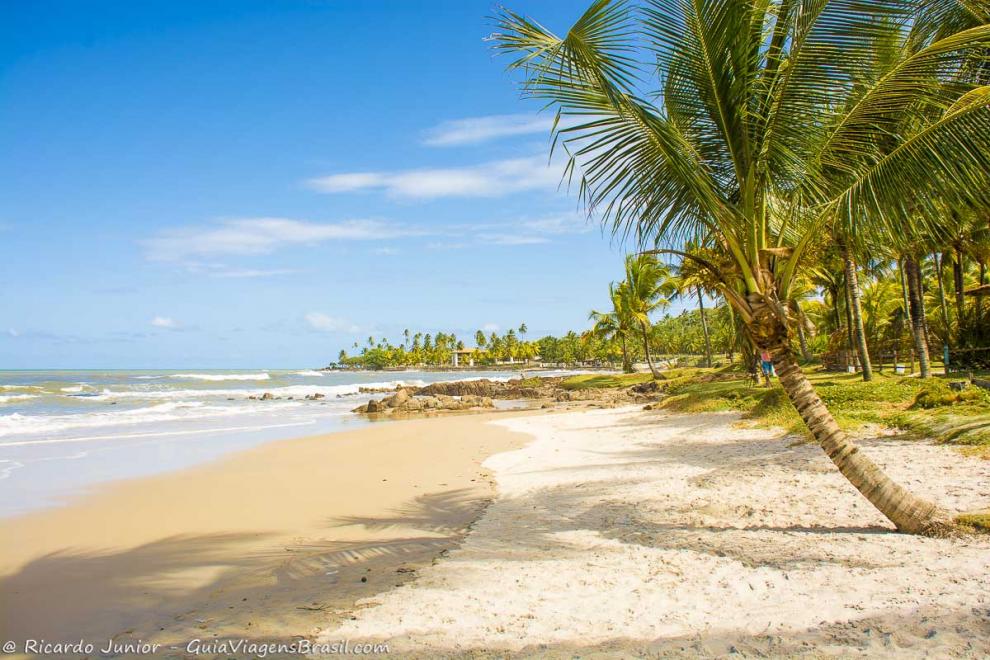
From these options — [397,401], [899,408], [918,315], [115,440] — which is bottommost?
[115,440]

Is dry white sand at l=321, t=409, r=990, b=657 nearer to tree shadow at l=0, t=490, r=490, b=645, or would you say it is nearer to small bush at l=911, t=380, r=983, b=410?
tree shadow at l=0, t=490, r=490, b=645

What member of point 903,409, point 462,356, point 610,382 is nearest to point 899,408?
point 903,409

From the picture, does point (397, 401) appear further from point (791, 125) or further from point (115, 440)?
point (791, 125)

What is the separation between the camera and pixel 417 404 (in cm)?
2895

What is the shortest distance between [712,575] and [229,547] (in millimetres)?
5119

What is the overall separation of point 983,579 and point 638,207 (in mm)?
4009

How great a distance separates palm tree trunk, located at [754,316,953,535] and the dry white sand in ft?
0.70

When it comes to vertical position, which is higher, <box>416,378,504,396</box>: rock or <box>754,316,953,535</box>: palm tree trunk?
<box>754,316,953,535</box>: palm tree trunk

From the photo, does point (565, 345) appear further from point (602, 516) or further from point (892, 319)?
point (602, 516)

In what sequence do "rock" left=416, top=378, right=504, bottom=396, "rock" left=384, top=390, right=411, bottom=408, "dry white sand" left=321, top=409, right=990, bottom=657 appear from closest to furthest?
"dry white sand" left=321, top=409, right=990, bottom=657 → "rock" left=384, top=390, right=411, bottom=408 → "rock" left=416, top=378, right=504, bottom=396

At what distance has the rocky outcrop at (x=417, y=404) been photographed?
92.0ft

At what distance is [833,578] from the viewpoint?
440 centimetres

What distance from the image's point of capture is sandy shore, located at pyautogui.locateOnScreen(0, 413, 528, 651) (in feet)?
16.1

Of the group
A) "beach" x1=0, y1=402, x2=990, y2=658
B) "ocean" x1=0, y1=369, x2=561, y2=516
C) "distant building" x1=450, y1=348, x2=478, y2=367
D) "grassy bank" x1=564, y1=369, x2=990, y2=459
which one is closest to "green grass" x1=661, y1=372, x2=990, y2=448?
"grassy bank" x1=564, y1=369, x2=990, y2=459
